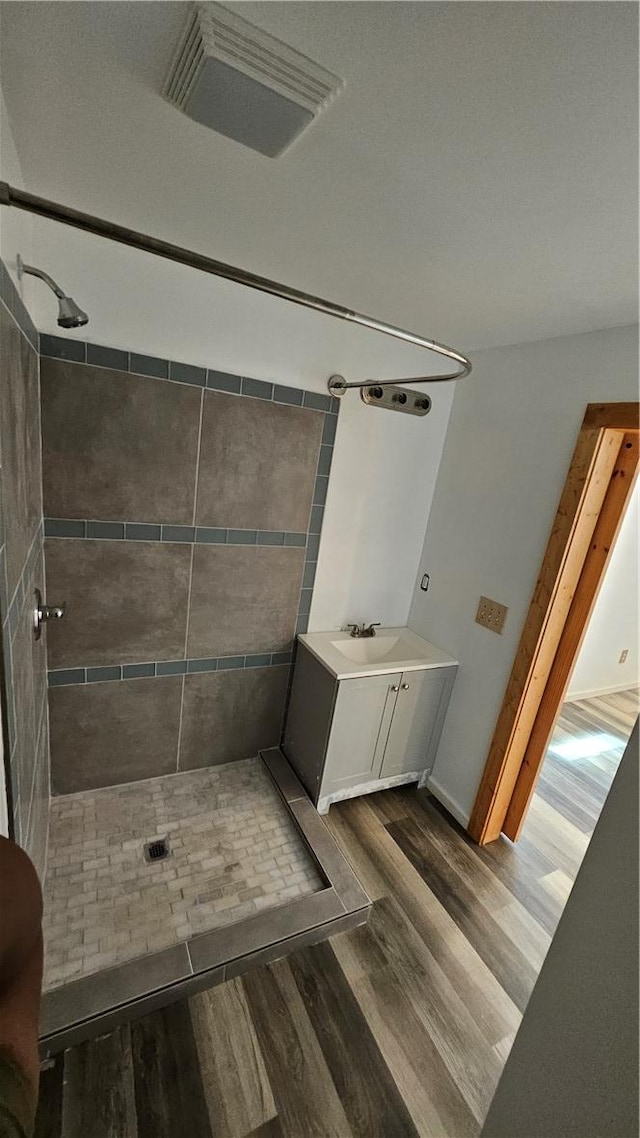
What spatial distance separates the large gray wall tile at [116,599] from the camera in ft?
5.52

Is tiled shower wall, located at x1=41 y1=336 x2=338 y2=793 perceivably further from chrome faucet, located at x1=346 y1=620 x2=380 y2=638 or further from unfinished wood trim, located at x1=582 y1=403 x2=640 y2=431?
unfinished wood trim, located at x1=582 y1=403 x2=640 y2=431

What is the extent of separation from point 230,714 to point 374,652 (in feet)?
2.70

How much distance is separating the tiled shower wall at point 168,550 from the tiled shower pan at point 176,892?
8.4 inches

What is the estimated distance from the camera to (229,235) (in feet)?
4.23

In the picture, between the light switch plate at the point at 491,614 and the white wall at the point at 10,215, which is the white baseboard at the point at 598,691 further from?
the white wall at the point at 10,215

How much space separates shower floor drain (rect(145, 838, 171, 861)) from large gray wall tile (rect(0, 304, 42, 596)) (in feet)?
4.28

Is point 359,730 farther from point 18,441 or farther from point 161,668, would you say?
point 18,441

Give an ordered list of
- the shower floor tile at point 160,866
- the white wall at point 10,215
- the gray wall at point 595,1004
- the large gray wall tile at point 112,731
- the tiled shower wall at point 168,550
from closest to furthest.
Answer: the gray wall at point 595,1004, the white wall at point 10,215, the shower floor tile at point 160,866, the tiled shower wall at point 168,550, the large gray wall tile at point 112,731

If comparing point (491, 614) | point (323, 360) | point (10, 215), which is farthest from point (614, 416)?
point (10, 215)

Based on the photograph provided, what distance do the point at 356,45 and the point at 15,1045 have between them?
1351 mm

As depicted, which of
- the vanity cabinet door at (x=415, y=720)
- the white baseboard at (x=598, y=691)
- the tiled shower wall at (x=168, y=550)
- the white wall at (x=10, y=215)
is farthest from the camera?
the white baseboard at (x=598, y=691)

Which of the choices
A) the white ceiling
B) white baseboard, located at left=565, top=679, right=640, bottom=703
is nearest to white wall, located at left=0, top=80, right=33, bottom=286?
the white ceiling

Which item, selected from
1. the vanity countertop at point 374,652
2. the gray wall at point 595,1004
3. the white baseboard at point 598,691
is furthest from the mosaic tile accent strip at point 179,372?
the white baseboard at point 598,691

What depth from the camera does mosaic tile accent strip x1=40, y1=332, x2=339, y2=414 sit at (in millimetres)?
1477
